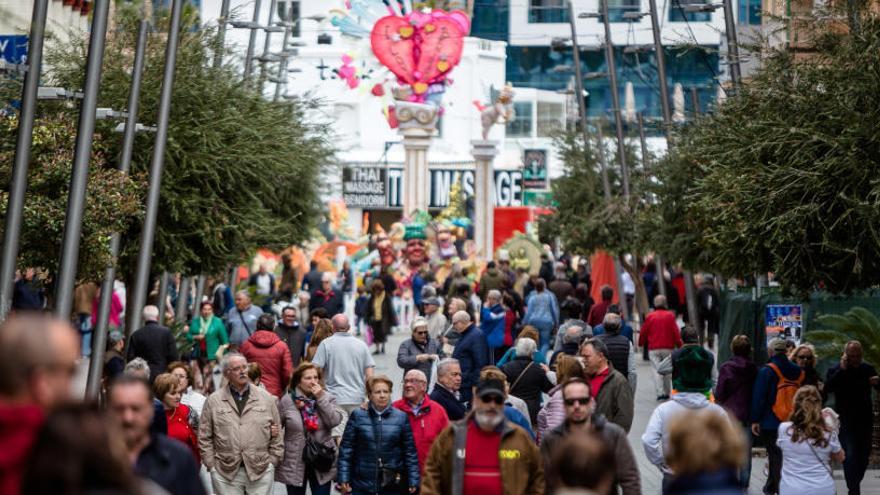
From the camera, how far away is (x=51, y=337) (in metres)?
5.08

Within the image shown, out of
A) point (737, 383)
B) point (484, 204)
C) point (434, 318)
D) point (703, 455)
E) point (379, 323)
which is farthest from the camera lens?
point (484, 204)

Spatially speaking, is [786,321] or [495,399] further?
[786,321]

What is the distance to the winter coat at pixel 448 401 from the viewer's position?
1395 cm

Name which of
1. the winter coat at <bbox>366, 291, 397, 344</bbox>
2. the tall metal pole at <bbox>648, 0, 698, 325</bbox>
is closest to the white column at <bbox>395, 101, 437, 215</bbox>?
the winter coat at <bbox>366, 291, 397, 344</bbox>

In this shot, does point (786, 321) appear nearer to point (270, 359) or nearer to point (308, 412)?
point (270, 359)

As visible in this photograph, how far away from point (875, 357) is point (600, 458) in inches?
510

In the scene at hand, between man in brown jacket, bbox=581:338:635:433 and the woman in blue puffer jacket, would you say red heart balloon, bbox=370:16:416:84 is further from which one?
the woman in blue puffer jacket

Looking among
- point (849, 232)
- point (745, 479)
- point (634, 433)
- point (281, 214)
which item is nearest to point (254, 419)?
point (745, 479)

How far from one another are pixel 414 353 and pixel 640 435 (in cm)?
405

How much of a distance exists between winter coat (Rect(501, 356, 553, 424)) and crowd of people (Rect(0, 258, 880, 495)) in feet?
0.04

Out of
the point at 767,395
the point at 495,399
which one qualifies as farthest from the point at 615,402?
the point at 495,399

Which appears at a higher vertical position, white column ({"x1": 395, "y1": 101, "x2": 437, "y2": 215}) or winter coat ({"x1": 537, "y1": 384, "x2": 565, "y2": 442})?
white column ({"x1": 395, "y1": 101, "x2": 437, "y2": 215})

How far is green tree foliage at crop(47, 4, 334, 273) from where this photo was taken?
25875mm

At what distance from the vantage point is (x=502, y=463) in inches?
384
